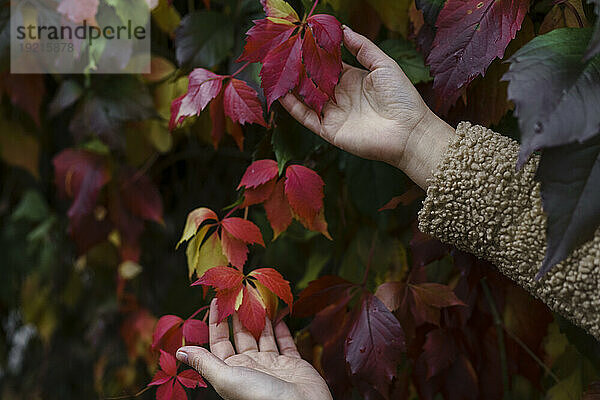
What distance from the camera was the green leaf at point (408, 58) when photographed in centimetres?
73

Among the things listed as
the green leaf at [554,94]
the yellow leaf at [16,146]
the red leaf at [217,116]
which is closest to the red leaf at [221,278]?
the red leaf at [217,116]

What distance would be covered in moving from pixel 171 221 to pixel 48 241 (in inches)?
12.0

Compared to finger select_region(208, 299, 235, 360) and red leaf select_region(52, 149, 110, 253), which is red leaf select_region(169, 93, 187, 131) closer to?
finger select_region(208, 299, 235, 360)

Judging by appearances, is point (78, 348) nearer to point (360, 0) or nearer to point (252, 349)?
point (252, 349)

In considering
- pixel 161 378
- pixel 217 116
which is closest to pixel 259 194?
pixel 217 116

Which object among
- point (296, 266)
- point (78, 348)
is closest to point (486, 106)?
point (296, 266)

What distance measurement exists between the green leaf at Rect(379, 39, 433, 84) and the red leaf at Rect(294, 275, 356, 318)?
0.89ft

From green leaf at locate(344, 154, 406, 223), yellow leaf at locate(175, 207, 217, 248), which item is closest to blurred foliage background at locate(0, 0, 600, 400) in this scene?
green leaf at locate(344, 154, 406, 223)

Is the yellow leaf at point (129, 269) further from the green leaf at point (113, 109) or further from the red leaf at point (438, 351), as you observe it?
the red leaf at point (438, 351)

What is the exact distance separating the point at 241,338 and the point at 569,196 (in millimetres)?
381

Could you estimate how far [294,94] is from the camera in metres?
0.68

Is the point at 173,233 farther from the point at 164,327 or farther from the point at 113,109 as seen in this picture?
the point at 164,327

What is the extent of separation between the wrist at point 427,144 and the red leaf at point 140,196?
0.62m

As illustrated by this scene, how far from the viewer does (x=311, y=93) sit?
648 millimetres
